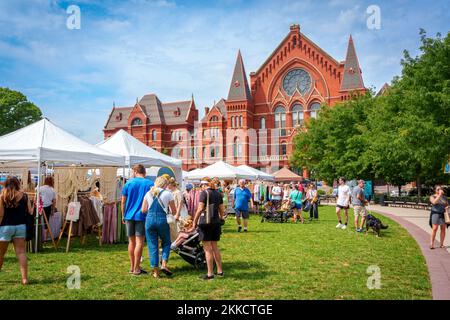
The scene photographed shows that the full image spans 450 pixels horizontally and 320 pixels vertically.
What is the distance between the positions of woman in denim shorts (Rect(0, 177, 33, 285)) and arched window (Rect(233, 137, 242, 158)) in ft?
162

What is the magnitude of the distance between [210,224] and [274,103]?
1959 inches

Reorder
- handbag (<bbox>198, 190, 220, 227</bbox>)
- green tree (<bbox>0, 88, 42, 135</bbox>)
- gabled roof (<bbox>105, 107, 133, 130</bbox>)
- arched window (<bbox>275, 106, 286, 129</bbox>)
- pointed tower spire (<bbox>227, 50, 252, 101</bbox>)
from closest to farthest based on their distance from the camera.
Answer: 1. handbag (<bbox>198, 190, 220, 227</bbox>)
2. green tree (<bbox>0, 88, 42, 135</bbox>)
3. arched window (<bbox>275, 106, 286, 129</bbox>)
4. pointed tower spire (<bbox>227, 50, 252, 101</bbox>)
5. gabled roof (<bbox>105, 107, 133, 130</bbox>)

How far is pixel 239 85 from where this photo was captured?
186 feet

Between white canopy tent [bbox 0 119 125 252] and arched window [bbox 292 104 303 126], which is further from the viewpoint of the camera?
arched window [bbox 292 104 303 126]

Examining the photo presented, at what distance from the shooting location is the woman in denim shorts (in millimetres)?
6598

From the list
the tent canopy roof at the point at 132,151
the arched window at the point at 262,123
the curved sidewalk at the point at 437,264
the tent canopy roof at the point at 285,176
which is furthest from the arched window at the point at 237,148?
the curved sidewalk at the point at 437,264

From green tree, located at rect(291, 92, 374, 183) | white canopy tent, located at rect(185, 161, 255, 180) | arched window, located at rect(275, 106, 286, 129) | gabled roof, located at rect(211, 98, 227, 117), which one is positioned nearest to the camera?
white canopy tent, located at rect(185, 161, 255, 180)

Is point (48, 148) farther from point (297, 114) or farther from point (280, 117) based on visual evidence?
point (280, 117)

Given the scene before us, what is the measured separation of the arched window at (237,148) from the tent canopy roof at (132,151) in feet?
135

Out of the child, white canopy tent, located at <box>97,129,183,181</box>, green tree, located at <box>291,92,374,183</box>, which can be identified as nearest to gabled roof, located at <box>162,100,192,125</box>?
green tree, located at <box>291,92,374,183</box>

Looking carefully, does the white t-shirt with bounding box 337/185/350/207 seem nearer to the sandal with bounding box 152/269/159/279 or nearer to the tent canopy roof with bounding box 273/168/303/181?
the sandal with bounding box 152/269/159/279

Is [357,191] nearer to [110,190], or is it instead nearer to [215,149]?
[110,190]

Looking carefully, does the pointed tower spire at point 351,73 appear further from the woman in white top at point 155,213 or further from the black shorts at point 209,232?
the woman in white top at point 155,213
